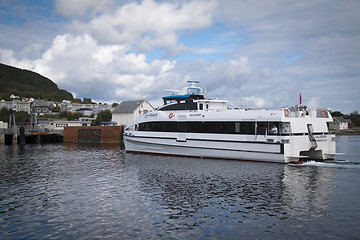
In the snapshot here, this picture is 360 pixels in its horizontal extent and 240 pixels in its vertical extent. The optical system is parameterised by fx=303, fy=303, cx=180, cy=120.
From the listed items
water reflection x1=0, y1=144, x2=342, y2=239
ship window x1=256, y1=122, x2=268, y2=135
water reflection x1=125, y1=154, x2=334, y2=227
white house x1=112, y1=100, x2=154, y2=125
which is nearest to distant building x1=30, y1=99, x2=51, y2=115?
white house x1=112, y1=100, x2=154, y2=125

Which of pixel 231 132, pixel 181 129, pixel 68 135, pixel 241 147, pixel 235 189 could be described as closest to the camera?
pixel 235 189

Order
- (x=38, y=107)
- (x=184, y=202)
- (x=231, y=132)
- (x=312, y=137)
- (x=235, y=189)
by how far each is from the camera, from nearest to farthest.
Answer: (x=184, y=202)
(x=235, y=189)
(x=312, y=137)
(x=231, y=132)
(x=38, y=107)

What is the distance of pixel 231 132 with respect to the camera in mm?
24891

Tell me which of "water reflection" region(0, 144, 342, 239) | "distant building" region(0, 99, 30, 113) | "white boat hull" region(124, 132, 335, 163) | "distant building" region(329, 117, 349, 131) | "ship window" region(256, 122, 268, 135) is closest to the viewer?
"water reflection" region(0, 144, 342, 239)

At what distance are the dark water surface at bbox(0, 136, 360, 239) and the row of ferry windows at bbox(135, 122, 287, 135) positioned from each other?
3082mm

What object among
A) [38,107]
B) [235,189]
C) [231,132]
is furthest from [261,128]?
[38,107]

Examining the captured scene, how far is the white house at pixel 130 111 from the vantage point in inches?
2549

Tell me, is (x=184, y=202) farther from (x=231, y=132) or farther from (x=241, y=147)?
(x=231, y=132)

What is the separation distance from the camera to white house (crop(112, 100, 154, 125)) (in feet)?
212

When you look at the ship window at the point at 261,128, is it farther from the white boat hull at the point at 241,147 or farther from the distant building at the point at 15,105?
the distant building at the point at 15,105

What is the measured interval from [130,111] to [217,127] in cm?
4159

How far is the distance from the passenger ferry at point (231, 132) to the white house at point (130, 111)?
1349 inches

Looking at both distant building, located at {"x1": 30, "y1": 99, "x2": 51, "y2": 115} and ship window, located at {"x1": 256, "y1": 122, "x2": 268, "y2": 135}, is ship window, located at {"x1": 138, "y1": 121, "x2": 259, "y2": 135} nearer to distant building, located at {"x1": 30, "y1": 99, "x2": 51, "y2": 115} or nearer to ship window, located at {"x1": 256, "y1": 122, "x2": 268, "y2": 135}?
ship window, located at {"x1": 256, "y1": 122, "x2": 268, "y2": 135}

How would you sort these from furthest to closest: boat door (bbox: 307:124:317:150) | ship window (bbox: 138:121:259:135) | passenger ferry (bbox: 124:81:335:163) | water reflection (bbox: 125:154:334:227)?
ship window (bbox: 138:121:259:135), boat door (bbox: 307:124:317:150), passenger ferry (bbox: 124:81:335:163), water reflection (bbox: 125:154:334:227)
